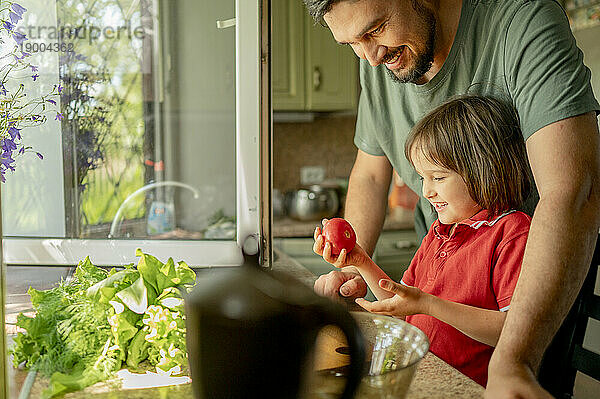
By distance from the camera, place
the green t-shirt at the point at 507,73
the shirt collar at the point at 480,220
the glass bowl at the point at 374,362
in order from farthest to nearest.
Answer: the shirt collar at the point at 480,220 < the green t-shirt at the point at 507,73 < the glass bowl at the point at 374,362

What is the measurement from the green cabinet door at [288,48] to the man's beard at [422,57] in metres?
1.70

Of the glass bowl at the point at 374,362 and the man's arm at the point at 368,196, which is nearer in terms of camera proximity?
the glass bowl at the point at 374,362

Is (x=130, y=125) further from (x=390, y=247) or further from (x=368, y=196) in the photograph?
(x=390, y=247)

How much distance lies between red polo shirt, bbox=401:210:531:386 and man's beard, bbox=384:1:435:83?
0.83 feet

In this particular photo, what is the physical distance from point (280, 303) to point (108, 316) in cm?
24

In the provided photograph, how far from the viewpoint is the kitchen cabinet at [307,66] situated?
270 cm

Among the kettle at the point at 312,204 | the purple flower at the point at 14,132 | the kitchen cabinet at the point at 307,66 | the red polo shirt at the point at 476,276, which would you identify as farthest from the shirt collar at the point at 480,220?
the kitchen cabinet at the point at 307,66

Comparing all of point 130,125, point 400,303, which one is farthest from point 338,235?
point 130,125

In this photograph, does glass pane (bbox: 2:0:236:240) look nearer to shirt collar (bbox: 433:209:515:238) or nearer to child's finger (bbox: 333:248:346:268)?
child's finger (bbox: 333:248:346:268)

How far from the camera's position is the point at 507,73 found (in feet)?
2.93

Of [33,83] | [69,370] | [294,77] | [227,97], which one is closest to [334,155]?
[294,77]

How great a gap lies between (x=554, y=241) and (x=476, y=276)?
0.19 m

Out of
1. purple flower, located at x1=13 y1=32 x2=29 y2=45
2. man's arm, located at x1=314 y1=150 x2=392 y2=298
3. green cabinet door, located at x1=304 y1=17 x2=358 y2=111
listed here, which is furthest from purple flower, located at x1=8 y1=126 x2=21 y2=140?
green cabinet door, located at x1=304 y1=17 x2=358 y2=111

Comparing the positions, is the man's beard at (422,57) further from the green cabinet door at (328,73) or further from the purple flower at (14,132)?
the green cabinet door at (328,73)
